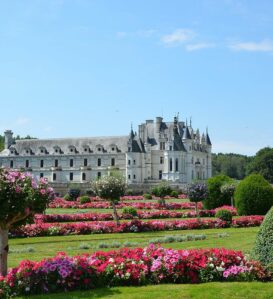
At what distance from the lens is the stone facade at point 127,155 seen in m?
80.1

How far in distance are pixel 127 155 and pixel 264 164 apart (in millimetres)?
25618

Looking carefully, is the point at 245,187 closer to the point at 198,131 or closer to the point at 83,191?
the point at 83,191

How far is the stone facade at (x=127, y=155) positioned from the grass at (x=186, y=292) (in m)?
68.8

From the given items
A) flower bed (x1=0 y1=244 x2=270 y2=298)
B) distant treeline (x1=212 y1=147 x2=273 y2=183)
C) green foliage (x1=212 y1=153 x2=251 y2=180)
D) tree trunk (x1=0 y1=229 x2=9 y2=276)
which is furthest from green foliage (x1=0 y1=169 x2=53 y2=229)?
green foliage (x1=212 y1=153 x2=251 y2=180)

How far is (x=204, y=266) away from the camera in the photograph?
367 inches

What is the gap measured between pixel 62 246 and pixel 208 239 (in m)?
5.03

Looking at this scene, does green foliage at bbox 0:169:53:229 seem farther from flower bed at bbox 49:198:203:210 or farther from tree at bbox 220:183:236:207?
flower bed at bbox 49:198:203:210

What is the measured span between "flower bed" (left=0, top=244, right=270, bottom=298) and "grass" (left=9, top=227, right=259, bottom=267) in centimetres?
369

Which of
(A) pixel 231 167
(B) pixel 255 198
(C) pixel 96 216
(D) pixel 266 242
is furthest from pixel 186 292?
(A) pixel 231 167

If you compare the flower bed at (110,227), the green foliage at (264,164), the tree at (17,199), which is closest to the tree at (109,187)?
the flower bed at (110,227)

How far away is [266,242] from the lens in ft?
29.2

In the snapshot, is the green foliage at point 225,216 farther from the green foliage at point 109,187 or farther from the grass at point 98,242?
the green foliage at point 109,187

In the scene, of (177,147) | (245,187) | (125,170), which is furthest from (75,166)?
(245,187)

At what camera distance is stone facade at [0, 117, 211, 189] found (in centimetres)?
8012
